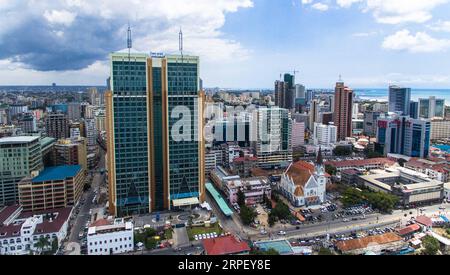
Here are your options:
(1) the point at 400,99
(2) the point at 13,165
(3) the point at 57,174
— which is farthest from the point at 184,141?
(1) the point at 400,99

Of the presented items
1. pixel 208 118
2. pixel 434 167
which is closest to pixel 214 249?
pixel 434 167

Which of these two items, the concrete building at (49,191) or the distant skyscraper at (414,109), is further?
the distant skyscraper at (414,109)

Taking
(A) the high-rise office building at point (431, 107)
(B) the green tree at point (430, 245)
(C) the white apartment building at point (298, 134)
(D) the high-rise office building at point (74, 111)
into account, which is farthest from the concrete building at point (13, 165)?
(A) the high-rise office building at point (431, 107)

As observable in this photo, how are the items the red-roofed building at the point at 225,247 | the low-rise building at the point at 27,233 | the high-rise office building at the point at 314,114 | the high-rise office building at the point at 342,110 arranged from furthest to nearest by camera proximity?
the high-rise office building at the point at 314,114, the high-rise office building at the point at 342,110, the low-rise building at the point at 27,233, the red-roofed building at the point at 225,247

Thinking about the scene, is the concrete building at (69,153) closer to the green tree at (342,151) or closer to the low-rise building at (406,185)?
the low-rise building at (406,185)

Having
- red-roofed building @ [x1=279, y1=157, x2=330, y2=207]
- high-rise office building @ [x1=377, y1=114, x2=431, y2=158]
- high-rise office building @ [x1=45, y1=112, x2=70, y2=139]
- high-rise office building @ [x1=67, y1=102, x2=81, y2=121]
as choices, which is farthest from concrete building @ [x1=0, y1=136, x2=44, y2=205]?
high-rise office building @ [x1=377, y1=114, x2=431, y2=158]

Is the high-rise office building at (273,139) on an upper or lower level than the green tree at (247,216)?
upper

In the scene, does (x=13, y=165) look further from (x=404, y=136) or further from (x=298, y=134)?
(x=404, y=136)
